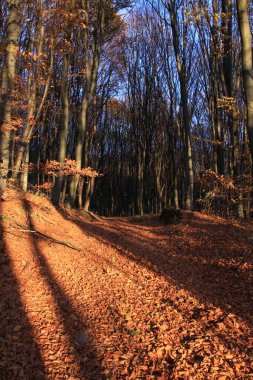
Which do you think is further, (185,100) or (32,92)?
(185,100)

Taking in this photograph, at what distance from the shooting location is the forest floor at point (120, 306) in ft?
9.07

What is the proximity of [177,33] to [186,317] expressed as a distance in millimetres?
12487

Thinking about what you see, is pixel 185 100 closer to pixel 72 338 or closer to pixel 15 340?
pixel 72 338

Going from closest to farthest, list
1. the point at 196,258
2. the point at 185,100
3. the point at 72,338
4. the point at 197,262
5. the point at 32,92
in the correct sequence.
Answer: the point at 72,338, the point at 197,262, the point at 196,258, the point at 32,92, the point at 185,100

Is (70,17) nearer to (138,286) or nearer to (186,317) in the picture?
(138,286)

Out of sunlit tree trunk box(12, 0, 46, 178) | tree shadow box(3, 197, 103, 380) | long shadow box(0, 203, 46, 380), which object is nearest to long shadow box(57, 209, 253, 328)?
tree shadow box(3, 197, 103, 380)

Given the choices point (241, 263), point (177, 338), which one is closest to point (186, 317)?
point (177, 338)

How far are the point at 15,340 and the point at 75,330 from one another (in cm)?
65

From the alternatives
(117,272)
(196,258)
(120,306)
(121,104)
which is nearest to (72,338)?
(120,306)

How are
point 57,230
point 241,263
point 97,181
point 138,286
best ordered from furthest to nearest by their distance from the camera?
point 97,181, point 57,230, point 241,263, point 138,286

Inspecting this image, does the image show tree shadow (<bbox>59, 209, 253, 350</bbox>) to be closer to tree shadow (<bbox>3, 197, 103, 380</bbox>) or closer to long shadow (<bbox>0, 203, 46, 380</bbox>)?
tree shadow (<bbox>3, 197, 103, 380</bbox>)

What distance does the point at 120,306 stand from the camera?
156 inches

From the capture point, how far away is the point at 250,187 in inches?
299

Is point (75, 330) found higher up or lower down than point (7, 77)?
lower down
